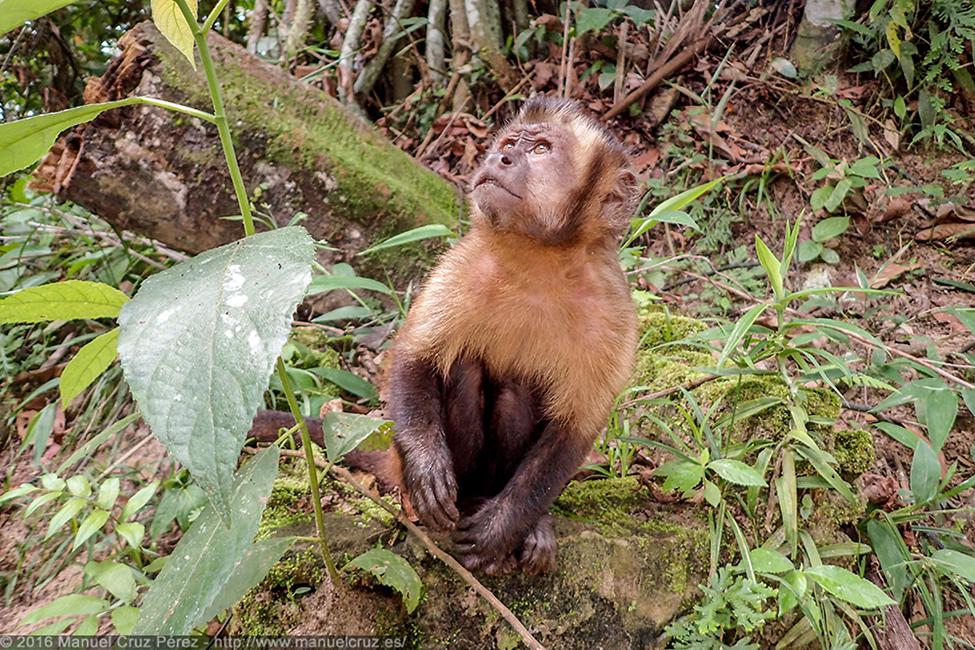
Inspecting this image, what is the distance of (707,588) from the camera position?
233 cm

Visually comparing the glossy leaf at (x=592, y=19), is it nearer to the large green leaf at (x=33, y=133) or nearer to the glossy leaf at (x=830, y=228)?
the glossy leaf at (x=830, y=228)

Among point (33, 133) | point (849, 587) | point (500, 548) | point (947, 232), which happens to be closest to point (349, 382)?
point (500, 548)

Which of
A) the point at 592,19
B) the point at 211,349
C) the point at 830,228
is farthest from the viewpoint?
the point at 592,19

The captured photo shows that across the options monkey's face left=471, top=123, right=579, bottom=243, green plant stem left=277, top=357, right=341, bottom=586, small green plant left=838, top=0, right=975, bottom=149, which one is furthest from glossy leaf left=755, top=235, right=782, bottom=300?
small green plant left=838, top=0, right=975, bottom=149

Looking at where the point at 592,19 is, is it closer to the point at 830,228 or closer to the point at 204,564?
the point at 830,228

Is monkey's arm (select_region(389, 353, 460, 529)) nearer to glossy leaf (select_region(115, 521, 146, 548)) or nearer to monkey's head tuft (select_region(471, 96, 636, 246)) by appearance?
monkey's head tuft (select_region(471, 96, 636, 246))

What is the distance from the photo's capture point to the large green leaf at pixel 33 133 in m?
1.24

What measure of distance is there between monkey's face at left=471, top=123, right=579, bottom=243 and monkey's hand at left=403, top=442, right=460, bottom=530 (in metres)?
0.85

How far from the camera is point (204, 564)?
144cm

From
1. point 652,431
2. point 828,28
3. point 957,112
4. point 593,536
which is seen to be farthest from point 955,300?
point 593,536

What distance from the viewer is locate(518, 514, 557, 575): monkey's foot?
7.51 ft

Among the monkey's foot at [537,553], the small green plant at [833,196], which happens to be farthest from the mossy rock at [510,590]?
the small green plant at [833,196]

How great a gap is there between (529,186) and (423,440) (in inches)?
37.6

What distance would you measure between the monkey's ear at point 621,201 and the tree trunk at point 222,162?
6.85 feet
